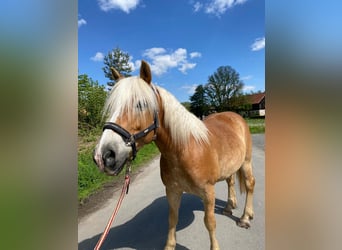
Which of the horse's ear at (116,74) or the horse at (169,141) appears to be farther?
the horse's ear at (116,74)

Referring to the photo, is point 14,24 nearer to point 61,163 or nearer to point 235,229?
point 61,163

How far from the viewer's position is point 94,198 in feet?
16.5

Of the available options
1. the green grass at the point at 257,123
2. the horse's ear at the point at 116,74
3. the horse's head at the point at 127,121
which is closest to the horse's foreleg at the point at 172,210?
the horse's head at the point at 127,121

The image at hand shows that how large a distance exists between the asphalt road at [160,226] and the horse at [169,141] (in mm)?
288

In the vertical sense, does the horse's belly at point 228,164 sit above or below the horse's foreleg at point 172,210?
above

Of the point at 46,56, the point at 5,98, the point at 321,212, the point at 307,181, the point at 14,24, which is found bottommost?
the point at 321,212

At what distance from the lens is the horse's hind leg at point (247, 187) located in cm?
361

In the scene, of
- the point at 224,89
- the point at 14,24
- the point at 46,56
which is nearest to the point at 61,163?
the point at 46,56

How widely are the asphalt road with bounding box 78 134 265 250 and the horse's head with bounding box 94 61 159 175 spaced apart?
1.87m

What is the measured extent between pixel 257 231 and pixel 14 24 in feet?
12.1

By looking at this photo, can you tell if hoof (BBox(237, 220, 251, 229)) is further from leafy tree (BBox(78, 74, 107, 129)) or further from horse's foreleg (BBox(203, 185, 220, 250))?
leafy tree (BBox(78, 74, 107, 129))

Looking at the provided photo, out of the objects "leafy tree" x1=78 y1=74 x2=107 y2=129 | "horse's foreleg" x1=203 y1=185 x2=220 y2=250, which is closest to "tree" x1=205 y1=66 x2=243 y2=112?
"leafy tree" x1=78 y1=74 x2=107 y2=129

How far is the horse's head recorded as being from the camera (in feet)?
5.90

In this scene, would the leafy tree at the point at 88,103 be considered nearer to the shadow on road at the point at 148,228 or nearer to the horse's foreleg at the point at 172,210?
the shadow on road at the point at 148,228
